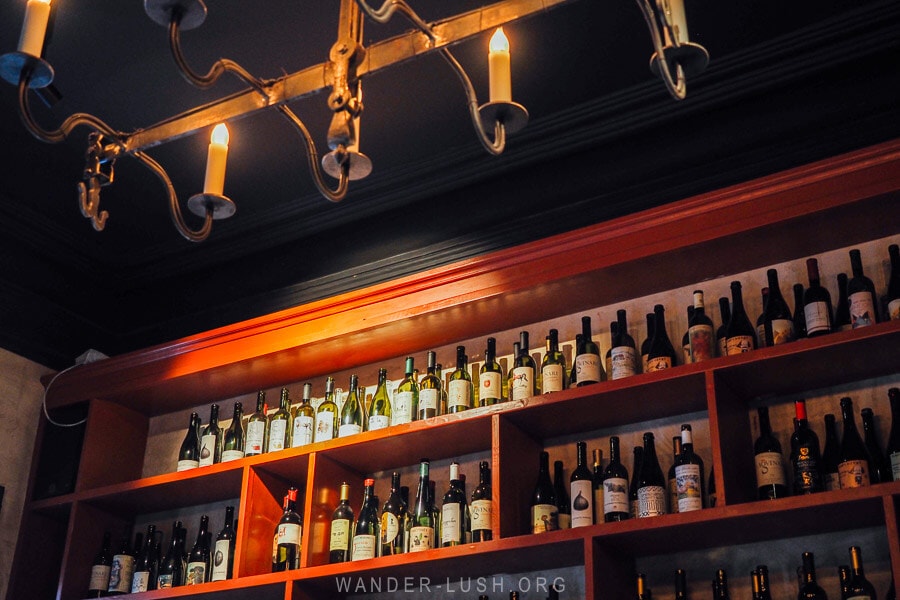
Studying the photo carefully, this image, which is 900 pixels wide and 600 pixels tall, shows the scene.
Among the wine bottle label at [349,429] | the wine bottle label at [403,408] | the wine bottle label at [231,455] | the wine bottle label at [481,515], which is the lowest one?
the wine bottle label at [481,515]

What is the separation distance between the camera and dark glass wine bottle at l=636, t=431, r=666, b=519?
2.73m

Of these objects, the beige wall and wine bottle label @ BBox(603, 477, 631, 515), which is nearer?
wine bottle label @ BBox(603, 477, 631, 515)

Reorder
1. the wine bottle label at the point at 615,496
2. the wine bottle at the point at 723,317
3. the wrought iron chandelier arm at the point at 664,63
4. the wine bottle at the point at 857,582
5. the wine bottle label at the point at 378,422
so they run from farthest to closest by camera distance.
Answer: the wine bottle label at the point at 378,422 < the wine bottle at the point at 723,317 < the wine bottle label at the point at 615,496 < the wine bottle at the point at 857,582 < the wrought iron chandelier arm at the point at 664,63

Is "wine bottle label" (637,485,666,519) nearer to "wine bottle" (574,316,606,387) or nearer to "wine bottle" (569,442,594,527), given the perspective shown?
"wine bottle" (569,442,594,527)

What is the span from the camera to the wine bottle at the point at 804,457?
2.62 m

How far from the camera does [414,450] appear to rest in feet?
10.8

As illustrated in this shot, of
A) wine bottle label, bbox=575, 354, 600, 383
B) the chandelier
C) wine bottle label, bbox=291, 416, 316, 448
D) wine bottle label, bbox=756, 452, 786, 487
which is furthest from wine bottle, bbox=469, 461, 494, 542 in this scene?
the chandelier

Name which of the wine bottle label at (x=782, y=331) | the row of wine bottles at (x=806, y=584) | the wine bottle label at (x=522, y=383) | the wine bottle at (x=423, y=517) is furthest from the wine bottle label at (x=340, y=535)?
the wine bottle label at (x=782, y=331)

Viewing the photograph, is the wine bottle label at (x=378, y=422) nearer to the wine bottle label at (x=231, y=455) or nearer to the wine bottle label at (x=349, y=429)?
the wine bottle label at (x=349, y=429)

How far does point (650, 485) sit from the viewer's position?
110 inches

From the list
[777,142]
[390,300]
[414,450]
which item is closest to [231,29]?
[390,300]

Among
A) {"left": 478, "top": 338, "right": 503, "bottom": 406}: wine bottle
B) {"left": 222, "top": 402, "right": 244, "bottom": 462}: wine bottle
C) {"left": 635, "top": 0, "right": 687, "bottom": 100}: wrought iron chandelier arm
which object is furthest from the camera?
{"left": 222, "top": 402, "right": 244, "bottom": 462}: wine bottle

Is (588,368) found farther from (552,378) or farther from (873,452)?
(873,452)

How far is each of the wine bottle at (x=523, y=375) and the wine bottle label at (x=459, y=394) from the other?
0.13 m
